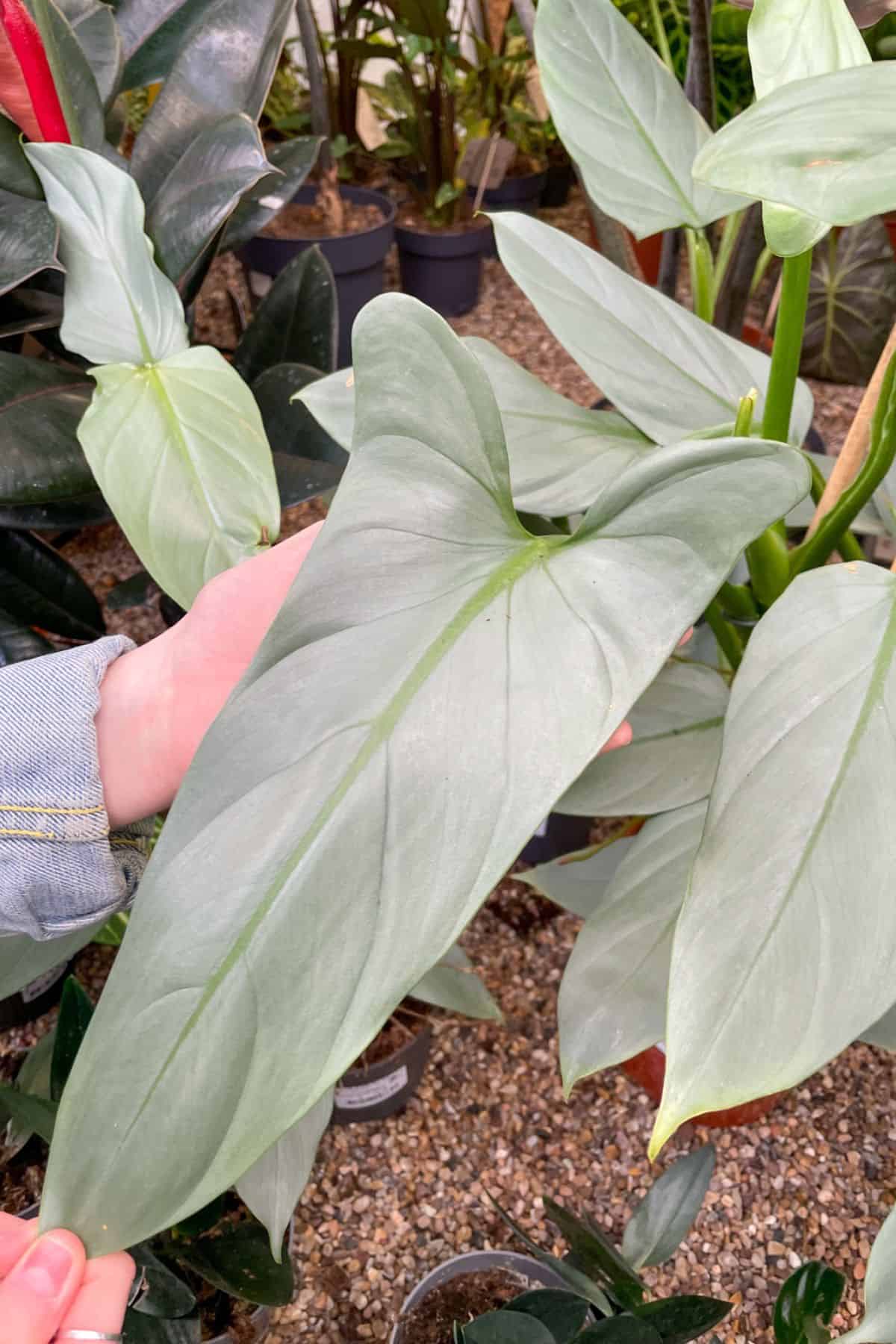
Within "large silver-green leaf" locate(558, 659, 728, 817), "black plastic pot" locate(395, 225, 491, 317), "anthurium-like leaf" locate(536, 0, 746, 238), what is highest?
"anthurium-like leaf" locate(536, 0, 746, 238)

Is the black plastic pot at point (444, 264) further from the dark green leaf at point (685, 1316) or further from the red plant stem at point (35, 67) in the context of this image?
the dark green leaf at point (685, 1316)

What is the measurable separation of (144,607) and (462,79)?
134 cm

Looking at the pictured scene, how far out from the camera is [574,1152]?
2.93 ft

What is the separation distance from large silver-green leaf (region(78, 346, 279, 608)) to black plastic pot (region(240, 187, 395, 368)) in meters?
0.83

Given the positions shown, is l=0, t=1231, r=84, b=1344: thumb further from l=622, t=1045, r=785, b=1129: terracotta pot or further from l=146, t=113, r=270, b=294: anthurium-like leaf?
l=146, t=113, r=270, b=294: anthurium-like leaf

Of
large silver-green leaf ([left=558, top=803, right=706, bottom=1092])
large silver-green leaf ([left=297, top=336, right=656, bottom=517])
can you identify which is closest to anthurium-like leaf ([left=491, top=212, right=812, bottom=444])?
large silver-green leaf ([left=297, top=336, right=656, bottom=517])

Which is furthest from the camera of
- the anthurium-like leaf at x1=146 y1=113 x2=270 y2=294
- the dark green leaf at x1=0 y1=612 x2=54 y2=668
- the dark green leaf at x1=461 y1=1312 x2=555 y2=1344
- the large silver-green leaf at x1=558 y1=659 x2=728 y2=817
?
the dark green leaf at x1=0 y1=612 x2=54 y2=668

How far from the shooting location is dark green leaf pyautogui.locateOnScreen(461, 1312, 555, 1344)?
54 centimetres

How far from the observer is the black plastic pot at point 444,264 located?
5.44ft

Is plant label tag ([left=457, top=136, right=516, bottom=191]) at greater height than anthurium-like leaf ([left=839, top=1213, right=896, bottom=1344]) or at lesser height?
greater

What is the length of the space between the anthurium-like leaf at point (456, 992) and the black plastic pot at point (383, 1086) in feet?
0.29

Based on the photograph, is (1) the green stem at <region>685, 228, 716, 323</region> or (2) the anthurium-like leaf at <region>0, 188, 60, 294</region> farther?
(1) the green stem at <region>685, 228, 716, 323</region>

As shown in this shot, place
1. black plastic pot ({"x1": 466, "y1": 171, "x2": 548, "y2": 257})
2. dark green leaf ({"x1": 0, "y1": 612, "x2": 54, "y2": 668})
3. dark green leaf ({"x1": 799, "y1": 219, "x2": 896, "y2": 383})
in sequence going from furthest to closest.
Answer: black plastic pot ({"x1": 466, "y1": 171, "x2": 548, "y2": 257}) → dark green leaf ({"x1": 799, "y1": 219, "x2": 896, "y2": 383}) → dark green leaf ({"x1": 0, "y1": 612, "x2": 54, "y2": 668})

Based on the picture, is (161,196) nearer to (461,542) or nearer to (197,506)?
(197,506)
